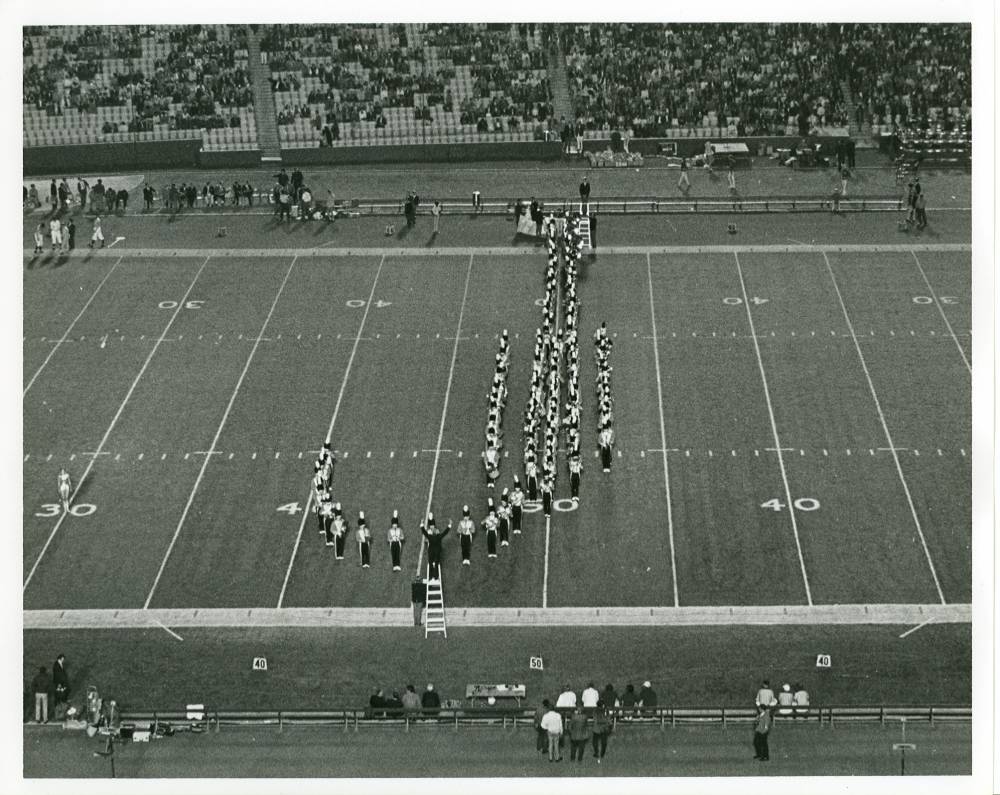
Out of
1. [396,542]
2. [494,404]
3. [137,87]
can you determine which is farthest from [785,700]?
[137,87]

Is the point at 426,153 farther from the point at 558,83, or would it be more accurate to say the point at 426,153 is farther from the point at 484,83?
the point at 558,83

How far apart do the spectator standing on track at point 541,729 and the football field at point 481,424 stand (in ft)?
17.4

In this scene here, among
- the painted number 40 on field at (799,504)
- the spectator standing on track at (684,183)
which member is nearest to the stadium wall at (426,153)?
the spectator standing on track at (684,183)

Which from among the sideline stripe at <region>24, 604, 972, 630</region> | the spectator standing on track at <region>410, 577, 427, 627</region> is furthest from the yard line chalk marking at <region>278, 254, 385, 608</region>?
the spectator standing on track at <region>410, 577, 427, 627</region>

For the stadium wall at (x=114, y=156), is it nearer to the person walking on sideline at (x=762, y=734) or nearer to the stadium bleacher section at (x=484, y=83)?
the stadium bleacher section at (x=484, y=83)

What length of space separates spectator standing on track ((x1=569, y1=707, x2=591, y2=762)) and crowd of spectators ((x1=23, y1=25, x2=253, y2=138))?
4149 cm

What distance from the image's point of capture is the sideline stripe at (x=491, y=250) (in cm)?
5912

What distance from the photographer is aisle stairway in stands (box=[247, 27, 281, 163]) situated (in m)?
71.4

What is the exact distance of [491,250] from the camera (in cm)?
5972

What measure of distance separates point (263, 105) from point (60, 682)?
3921 cm

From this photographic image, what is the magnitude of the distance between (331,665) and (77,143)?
36764 millimetres

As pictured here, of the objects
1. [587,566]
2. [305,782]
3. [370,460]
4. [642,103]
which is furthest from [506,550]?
[642,103]

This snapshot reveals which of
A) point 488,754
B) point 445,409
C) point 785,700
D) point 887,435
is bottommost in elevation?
point 488,754

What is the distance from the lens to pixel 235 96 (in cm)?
7419
